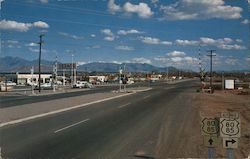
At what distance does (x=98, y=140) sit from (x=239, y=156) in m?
4.83

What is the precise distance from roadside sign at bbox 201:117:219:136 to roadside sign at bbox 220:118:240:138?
0.14 metres

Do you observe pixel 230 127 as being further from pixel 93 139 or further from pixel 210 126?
pixel 93 139

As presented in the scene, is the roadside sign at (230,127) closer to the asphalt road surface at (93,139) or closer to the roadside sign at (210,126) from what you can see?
the roadside sign at (210,126)

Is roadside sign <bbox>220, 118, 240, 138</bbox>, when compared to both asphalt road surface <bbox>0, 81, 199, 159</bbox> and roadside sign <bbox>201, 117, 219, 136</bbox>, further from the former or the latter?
asphalt road surface <bbox>0, 81, 199, 159</bbox>

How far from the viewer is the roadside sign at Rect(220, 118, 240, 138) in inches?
300

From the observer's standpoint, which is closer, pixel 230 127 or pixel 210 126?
pixel 230 127

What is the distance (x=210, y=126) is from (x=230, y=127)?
0.41 m

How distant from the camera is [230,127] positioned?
7629 mm

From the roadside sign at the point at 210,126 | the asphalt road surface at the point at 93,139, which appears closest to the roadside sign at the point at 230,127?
the roadside sign at the point at 210,126

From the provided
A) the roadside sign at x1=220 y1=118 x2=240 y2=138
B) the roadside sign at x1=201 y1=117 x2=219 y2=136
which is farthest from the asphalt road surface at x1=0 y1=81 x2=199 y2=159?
the roadside sign at x1=220 y1=118 x2=240 y2=138

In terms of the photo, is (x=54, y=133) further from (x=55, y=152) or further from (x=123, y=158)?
(x=123, y=158)

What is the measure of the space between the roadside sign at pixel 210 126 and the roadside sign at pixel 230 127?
142 millimetres

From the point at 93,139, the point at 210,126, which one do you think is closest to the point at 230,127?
the point at 210,126

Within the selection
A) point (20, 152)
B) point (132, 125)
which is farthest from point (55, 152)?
point (132, 125)
